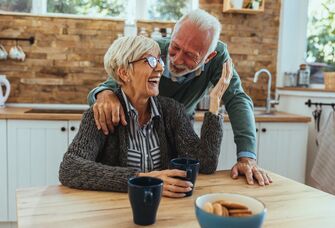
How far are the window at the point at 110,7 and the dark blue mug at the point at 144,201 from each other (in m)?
Result: 2.56

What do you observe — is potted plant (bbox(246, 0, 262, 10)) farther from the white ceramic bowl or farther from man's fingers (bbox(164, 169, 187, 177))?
the white ceramic bowl

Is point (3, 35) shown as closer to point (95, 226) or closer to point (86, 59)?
point (86, 59)

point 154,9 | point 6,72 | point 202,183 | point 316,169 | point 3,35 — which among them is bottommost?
point 316,169

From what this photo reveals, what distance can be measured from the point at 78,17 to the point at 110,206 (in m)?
2.43

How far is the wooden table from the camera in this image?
87 cm

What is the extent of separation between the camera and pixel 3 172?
8.34 ft

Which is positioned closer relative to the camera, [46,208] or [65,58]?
[46,208]

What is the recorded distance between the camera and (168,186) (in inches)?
41.1

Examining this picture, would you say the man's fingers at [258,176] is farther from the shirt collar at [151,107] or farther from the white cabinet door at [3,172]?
the white cabinet door at [3,172]

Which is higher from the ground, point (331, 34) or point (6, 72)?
point (331, 34)

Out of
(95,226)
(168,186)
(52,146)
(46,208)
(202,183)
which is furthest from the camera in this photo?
(52,146)

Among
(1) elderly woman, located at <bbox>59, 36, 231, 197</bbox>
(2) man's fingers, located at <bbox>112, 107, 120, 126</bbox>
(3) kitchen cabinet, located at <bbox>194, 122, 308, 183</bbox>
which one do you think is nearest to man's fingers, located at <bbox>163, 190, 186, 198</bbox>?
(1) elderly woman, located at <bbox>59, 36, 231, 197</bbox>

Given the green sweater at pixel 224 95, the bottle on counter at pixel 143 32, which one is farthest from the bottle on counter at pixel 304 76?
the green sweater at pixel 224 95

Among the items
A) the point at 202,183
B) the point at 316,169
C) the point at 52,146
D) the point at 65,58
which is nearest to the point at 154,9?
the point at 65,58
